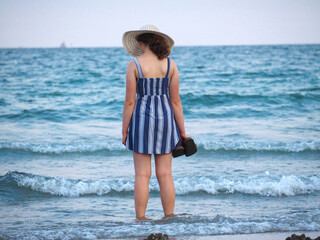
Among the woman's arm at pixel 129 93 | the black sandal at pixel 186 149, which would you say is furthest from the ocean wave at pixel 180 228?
the woman's arm at pixel 129 93

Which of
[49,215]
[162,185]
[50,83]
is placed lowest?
[49,215]

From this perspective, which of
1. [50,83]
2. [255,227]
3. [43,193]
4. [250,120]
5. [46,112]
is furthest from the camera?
[50,83]

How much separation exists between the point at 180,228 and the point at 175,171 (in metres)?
2.25

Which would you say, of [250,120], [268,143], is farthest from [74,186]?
[250,120]

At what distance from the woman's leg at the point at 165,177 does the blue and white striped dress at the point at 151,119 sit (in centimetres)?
11

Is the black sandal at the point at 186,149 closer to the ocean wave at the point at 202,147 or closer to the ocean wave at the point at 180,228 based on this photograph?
the ocean wave at the point at 180,228

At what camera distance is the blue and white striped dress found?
131 inches

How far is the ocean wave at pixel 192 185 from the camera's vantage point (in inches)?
189

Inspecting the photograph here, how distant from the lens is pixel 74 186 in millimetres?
4906

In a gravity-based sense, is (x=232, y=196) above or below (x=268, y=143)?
below

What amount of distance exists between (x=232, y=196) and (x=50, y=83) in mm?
13790

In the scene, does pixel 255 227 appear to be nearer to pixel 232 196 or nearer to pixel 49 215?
pixel 232 196

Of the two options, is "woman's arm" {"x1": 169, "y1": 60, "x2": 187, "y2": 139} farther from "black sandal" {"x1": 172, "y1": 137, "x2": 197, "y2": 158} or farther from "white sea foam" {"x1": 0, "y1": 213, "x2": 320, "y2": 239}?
"white sea foam" {"x1": 0, "y1": 213, "x2": 320, "y2": 239}

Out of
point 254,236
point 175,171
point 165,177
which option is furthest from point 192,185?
point 254,236
